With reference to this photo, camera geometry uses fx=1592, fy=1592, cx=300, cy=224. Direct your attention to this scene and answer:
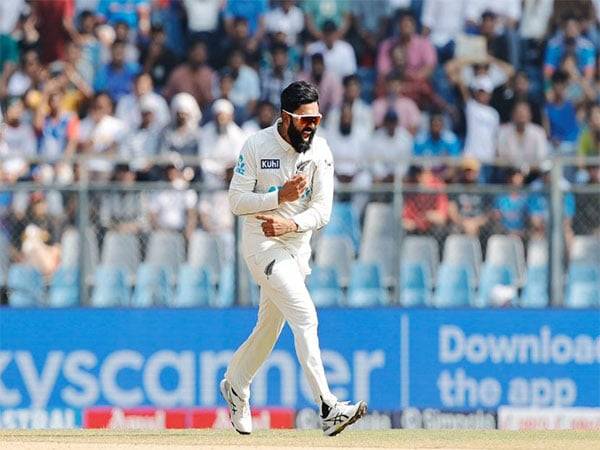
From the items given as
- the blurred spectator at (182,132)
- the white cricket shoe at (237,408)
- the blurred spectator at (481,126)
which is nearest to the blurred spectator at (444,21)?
the blurred spectator at (481,126)

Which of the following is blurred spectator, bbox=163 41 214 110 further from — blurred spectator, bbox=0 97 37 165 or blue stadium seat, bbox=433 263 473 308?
blue stadium seat, bbox=433 263 473 308

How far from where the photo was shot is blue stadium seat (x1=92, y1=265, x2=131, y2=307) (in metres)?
13.6

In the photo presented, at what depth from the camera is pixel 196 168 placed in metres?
14.2

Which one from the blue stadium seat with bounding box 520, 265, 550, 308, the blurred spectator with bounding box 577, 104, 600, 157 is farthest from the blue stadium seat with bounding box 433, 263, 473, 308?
the blurred spectator with bounding box 577, 104, 600, 157

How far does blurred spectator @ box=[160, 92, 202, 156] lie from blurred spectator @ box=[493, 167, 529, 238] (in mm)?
3239

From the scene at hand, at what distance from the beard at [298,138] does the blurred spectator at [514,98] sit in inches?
305

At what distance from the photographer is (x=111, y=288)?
13758 mm

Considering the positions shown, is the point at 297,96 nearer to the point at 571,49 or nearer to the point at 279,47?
the point at 279,47

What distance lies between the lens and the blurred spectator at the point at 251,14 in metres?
17.6

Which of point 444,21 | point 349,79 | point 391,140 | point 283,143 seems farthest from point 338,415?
point 444,21

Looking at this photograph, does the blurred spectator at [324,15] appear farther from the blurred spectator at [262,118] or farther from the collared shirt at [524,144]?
the collared shirt at [524,144]

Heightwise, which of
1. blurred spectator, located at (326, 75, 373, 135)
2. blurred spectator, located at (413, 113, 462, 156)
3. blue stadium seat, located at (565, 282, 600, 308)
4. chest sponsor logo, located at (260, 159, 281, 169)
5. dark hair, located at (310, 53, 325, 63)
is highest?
dark hair, located at (310, 53, 325, 63)

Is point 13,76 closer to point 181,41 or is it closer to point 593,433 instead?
point 181,41

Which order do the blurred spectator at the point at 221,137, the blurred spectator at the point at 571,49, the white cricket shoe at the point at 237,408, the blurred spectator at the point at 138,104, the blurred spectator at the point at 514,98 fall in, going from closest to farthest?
the white cricket shoe at the point at 237,408, the blurred spectator at the point at 221,137, the blurred spectator at the point at 138,104, the blurred spectator at the point at 514,98, the blurred spectator at the point at 571,49
